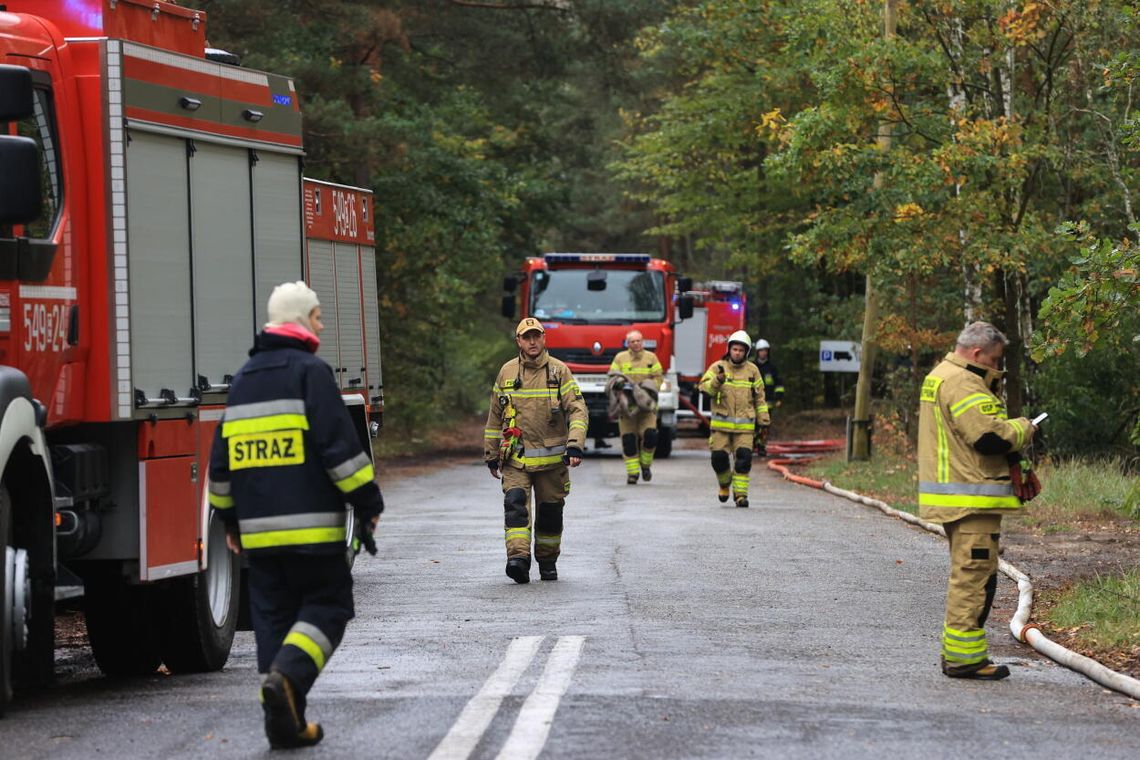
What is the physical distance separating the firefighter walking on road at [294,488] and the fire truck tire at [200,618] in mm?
2134

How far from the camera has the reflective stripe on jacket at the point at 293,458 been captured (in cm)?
680

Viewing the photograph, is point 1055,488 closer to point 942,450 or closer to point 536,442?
point 536,442

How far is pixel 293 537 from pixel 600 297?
2274 centimetres

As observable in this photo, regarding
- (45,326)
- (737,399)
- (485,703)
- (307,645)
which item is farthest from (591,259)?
(307,645)

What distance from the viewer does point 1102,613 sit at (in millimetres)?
10367

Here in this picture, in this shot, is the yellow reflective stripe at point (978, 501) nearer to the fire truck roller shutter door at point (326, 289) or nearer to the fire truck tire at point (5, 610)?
the fire truck tire at point (5, 610)

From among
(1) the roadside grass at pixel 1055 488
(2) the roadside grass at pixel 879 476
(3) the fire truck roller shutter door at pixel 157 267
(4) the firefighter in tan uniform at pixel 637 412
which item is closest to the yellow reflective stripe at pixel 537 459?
(1) the roadside grass at pixel 1055 488

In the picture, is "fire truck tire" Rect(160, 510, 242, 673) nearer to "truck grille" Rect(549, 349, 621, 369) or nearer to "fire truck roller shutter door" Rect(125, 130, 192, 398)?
"fire truck roller shutter door" Rect(125, 130, 192, 398)

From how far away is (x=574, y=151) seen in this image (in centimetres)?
4494

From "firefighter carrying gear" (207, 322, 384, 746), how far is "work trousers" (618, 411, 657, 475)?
51.9 ft

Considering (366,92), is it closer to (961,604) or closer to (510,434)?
(510,434)

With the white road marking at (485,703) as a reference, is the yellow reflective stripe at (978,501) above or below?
above

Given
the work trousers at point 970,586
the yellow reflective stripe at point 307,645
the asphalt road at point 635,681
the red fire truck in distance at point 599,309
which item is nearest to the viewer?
the yellow reflective stripe at point 307,645

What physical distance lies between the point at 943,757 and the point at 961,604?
7.30 ft
